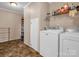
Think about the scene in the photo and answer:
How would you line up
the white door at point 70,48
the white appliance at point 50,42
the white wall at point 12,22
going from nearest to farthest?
the white door at point 70,48, the white appliance at point 50,42, the white wall at point 12,22

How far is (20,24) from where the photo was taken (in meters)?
7.34

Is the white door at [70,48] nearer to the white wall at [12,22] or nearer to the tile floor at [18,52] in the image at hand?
the tile floor at [18,52]

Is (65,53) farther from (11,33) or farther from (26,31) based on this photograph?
(11,33)

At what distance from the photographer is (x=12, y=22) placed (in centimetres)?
673

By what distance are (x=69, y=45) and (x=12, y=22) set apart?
527 cm

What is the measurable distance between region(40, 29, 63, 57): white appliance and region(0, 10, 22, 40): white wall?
Result: 3825mm

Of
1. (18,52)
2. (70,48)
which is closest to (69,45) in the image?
(70,48)

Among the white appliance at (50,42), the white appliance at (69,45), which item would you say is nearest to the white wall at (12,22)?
the white appliance at (50,42)

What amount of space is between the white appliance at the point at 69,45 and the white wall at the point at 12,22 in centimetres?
470

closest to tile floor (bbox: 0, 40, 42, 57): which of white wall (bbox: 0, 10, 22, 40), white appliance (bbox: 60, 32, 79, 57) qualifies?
white appliance (bbox: 60, 32, 79, 57)

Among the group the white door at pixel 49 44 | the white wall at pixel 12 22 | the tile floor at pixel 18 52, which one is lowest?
the tile floor at pixel 18 52

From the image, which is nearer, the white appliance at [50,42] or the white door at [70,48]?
the white door at [70,48]

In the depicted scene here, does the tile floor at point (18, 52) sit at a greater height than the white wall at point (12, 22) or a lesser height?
lesser

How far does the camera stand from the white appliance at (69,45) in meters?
1.95
